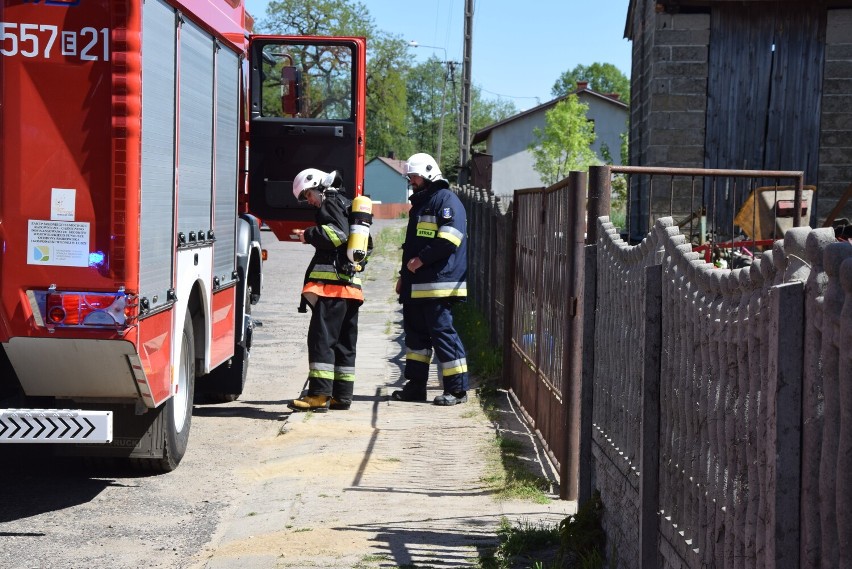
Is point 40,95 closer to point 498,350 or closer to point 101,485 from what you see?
point 101,485

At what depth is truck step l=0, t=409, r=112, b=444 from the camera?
19.0 feet

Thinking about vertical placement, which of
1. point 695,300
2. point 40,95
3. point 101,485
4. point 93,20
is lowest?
point 101,485

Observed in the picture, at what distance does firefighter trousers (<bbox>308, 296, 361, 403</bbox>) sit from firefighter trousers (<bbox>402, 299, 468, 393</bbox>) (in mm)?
546

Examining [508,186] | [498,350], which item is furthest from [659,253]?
[508,186]

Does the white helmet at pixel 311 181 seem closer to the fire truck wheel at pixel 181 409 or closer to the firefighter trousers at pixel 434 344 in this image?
the firefighter trousers at pixel 434 344

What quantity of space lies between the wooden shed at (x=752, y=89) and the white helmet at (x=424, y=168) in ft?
17.1

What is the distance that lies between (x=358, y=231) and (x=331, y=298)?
0.58 m

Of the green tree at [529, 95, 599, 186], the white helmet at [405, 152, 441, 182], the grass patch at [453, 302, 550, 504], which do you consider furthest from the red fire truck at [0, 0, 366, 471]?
the green tree at [529, 95, 599, 186]

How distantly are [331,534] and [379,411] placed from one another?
11.7 ft

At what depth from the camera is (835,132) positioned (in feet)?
46.7

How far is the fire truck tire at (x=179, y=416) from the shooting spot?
6902 millimetres

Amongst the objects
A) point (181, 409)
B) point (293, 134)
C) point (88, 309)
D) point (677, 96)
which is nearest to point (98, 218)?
point (88, 309)

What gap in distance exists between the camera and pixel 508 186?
70.4 metres

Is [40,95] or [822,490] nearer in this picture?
[822,490]
